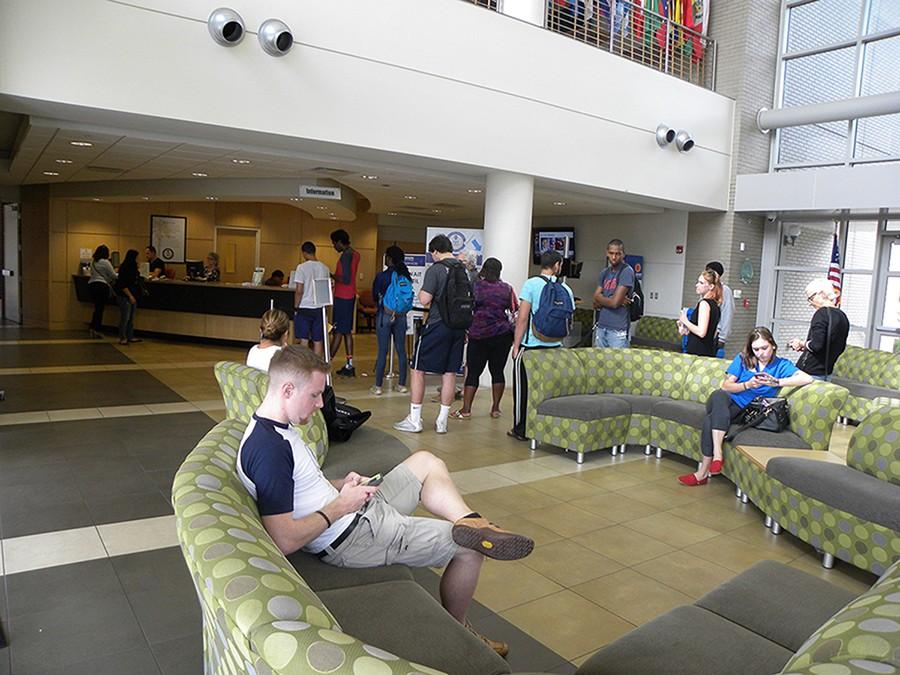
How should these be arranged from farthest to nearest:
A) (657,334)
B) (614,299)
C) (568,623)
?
1. (657,334)
2. (614,299)
3. (568,623)

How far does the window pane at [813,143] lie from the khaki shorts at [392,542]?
11.5 meters

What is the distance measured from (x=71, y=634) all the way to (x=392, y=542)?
140 cm

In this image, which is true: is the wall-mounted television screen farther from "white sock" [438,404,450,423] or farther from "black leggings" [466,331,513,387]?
"white sock" [438,404,450,423]

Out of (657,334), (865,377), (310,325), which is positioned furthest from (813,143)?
(310,325)

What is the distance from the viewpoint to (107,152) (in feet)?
26.3

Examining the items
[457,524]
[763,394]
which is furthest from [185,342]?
[457,524]

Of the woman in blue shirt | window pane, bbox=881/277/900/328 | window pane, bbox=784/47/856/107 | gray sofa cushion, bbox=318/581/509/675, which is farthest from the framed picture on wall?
gray sofa cushion, bbox=318/581/509/675

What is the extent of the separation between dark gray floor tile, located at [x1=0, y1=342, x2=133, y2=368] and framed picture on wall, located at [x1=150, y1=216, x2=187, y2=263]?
4222mm

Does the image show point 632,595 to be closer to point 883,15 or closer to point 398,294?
point 398,294

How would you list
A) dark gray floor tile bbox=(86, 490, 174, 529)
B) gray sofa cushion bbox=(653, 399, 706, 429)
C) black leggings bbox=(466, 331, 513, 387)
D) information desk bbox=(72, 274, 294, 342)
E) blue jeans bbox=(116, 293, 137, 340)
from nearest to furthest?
1. dark gray floor tile bbox=(86, 490, 174, 529)
2. gray sofa cushion bbox=(653, 399, 706, 429)
3. black leggings bbox=(466, 331, 513, 387)
4. information desk bbox=(72, 274, 294, 342)
5. blue jeans bbox=(116, 293, 137, 340)

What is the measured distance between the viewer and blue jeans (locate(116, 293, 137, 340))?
1114 centimetres

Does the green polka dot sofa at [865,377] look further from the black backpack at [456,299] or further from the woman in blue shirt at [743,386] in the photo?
the black backpack at [456,299]

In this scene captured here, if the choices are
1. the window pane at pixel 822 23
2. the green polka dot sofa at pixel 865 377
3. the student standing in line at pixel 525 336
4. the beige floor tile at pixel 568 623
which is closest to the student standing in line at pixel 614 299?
the student standing in line at pixel 525 336

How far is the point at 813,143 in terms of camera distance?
37.9 ft
